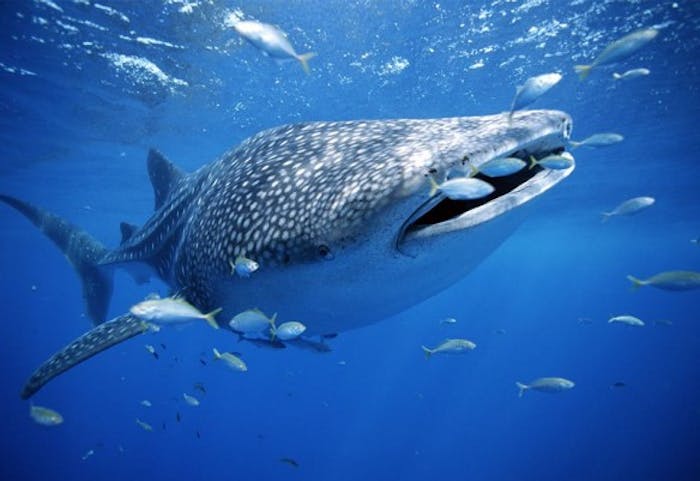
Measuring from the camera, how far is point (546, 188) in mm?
2064

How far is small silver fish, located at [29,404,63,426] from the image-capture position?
597cm

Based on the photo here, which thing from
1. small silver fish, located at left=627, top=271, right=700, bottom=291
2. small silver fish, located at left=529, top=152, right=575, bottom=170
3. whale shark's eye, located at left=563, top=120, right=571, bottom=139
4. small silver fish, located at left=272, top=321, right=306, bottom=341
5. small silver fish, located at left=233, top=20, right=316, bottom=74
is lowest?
small silver fish, located at left=627, top=271, right=700, bottom=291

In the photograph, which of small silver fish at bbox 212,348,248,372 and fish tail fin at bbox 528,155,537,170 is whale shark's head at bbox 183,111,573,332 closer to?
fish tail fin at bbox 528,155,537,170

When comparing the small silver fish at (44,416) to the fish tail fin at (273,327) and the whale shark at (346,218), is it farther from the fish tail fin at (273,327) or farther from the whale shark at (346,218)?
the fish tail fin at (273,327)

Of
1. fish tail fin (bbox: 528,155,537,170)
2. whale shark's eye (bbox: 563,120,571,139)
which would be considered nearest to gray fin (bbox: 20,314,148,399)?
fish tail fin (bbox: 528,155,537,170)

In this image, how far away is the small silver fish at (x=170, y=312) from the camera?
11.1ft

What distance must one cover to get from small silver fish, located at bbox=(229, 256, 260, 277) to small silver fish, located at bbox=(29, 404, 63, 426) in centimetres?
500

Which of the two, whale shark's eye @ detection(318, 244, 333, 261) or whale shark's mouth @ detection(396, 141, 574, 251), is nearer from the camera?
whale shark's mouth @ detection(396, 141, 574, 251)

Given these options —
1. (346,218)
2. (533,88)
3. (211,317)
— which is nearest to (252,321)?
(211,317)

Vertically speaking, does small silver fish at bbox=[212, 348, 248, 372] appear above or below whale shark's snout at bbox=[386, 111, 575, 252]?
below

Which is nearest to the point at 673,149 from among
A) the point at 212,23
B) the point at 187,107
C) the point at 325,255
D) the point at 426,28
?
the point at 426,28

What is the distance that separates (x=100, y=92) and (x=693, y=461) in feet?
125

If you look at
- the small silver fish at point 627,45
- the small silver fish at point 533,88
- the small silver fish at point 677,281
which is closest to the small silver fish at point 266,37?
the small silver fish at point 533,88

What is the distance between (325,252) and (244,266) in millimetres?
752
